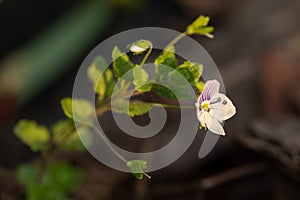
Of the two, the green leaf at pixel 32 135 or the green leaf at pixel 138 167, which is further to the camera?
the green leaf at pixel 32 135

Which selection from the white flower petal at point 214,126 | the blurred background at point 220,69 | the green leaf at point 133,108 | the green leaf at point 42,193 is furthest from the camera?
the blurred background at point 220,69

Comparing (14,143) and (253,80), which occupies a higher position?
(253,80)

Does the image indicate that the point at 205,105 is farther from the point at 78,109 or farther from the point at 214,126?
the point at 78,109

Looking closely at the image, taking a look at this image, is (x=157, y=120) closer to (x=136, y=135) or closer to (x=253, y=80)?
(x=136, y=135)

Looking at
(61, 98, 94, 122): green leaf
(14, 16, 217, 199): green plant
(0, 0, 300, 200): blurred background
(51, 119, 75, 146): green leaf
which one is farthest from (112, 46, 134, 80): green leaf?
(0, 0, 300, 200): blurred background

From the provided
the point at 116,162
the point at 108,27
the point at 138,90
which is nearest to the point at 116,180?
the point at 116,162

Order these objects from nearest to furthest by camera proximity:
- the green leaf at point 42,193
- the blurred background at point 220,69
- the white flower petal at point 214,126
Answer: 1. the white flower petal at point 214,126
2. the green leaf at point 42,193
3. the blurred background at point 220,69

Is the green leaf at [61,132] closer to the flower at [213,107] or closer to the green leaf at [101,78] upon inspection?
the green leaf at [101,78]

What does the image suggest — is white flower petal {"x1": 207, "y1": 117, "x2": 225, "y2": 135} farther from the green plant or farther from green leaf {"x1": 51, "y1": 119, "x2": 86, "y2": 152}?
green leaf {"x1": 51, "y1": 119, "x2": 86, "y2": 152}

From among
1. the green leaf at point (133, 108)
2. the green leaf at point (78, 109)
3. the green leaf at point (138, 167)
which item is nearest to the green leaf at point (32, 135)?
the green leaf at point (78, 109)
